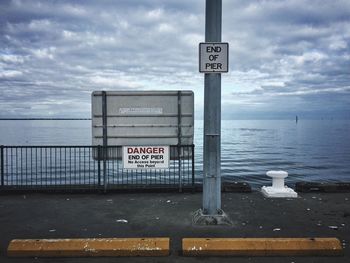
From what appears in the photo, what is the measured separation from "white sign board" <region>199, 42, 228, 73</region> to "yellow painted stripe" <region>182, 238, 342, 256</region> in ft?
10.2

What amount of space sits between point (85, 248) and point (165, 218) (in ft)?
6.74

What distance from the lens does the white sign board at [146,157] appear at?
876 cm

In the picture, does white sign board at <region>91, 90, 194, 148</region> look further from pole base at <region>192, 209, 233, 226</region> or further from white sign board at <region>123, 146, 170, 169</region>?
pole base at <region>192, 209, 233, 226</region>

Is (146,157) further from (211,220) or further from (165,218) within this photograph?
(211,220)

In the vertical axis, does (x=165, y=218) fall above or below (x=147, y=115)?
below

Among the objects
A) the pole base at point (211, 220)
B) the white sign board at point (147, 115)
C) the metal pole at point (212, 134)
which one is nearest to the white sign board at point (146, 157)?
the white sign board at point (147, 115)

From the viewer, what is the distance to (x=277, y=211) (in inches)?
295

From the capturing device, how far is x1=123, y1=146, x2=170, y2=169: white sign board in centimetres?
876

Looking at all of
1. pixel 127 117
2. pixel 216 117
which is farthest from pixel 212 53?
pixel 127 117

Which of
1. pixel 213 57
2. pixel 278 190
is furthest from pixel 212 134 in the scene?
pixel 278 190

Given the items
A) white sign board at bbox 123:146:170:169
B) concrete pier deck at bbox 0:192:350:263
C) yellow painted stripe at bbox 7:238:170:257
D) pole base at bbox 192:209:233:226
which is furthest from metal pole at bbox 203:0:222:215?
white sign board at bbox 123:146:170:169

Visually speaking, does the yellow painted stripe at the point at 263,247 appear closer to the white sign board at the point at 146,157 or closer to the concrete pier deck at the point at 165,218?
the concrete pier deck at the point at 165,218

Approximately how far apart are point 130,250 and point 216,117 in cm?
289

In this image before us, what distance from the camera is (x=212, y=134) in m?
6.54
